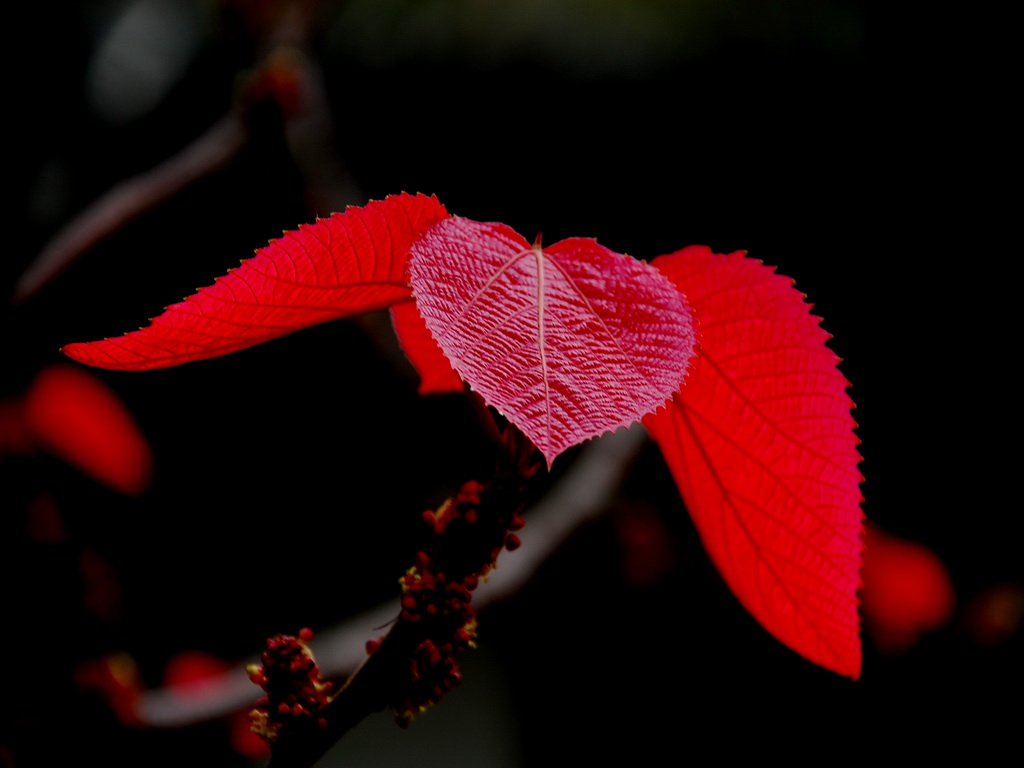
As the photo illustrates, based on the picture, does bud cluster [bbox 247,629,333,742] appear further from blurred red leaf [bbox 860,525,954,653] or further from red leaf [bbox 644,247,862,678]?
blurred red leaf [bbox 860,525,954,653]

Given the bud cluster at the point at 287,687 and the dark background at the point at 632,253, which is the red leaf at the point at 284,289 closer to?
the bud cluster at the point at 287,687

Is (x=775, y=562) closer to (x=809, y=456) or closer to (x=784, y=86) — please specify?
(x=809, y=456)

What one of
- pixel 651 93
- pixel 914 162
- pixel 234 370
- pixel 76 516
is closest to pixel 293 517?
pixel 234 370

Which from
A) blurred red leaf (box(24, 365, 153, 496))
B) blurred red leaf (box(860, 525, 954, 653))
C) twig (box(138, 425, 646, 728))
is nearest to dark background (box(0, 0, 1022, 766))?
blurred red leaf (box(860, 525, 954, 653))

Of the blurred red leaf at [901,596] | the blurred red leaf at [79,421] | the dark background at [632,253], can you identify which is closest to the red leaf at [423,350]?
the blurred red leaf at [79,421]

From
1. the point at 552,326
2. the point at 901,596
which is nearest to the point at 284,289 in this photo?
the point at 552,326

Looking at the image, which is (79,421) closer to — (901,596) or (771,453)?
(771,453)
